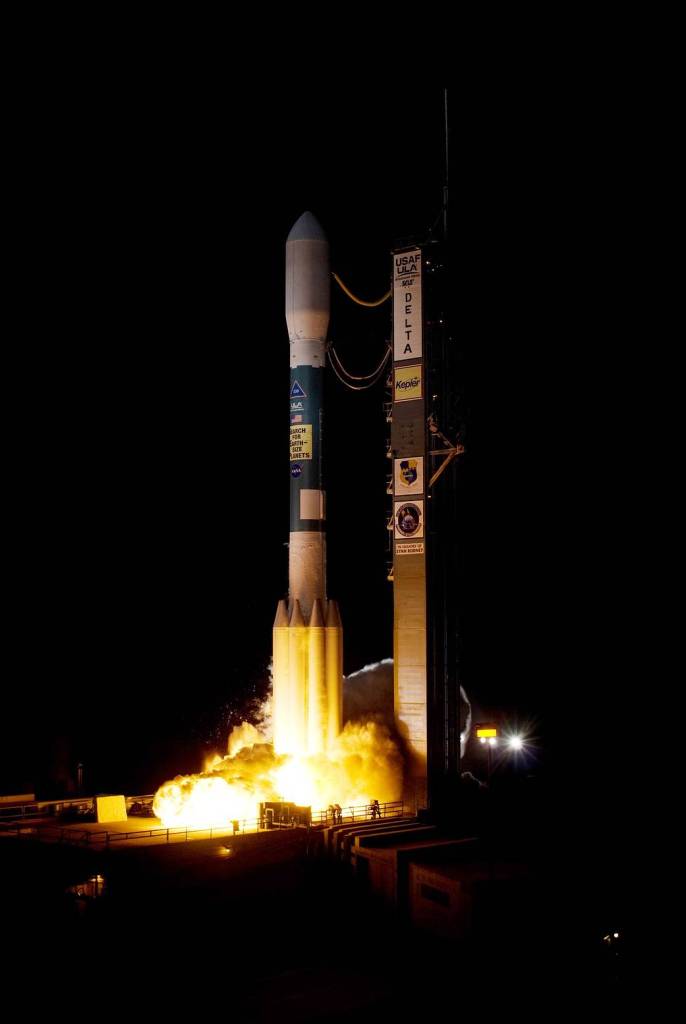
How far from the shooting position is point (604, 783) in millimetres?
78938

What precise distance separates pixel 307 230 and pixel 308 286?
9.23 feet

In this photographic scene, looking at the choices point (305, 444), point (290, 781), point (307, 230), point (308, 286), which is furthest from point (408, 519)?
point (307, 230)

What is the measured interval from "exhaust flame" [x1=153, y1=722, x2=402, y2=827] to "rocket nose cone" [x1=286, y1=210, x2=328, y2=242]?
912 inches

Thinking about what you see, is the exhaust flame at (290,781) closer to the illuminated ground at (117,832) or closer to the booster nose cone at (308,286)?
the illuminated ground at (117,832)

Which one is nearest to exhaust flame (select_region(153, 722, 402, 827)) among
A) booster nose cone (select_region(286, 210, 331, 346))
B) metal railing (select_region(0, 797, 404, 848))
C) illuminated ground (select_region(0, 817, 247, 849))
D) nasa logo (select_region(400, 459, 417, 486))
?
metal railing (select_region(0, 797, 404, 848))

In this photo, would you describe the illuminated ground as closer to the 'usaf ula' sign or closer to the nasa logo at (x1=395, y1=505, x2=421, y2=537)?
the nasa logo at (x1=395, y1=505, x2=421, y2=537)

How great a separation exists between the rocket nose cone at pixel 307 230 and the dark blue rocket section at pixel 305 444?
6692 mm

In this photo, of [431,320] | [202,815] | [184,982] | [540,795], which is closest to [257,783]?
[202,815]

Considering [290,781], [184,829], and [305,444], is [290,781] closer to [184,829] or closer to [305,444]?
[184,829]

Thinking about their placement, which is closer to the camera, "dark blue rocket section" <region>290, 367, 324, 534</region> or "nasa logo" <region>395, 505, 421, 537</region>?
"nasa logo" <region>395, 505, 421, 537</region>

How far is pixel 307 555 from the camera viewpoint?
4750 centimetres

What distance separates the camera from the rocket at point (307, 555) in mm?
46656

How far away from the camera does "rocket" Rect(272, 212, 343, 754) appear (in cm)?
4666

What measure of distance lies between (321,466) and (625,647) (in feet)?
139
